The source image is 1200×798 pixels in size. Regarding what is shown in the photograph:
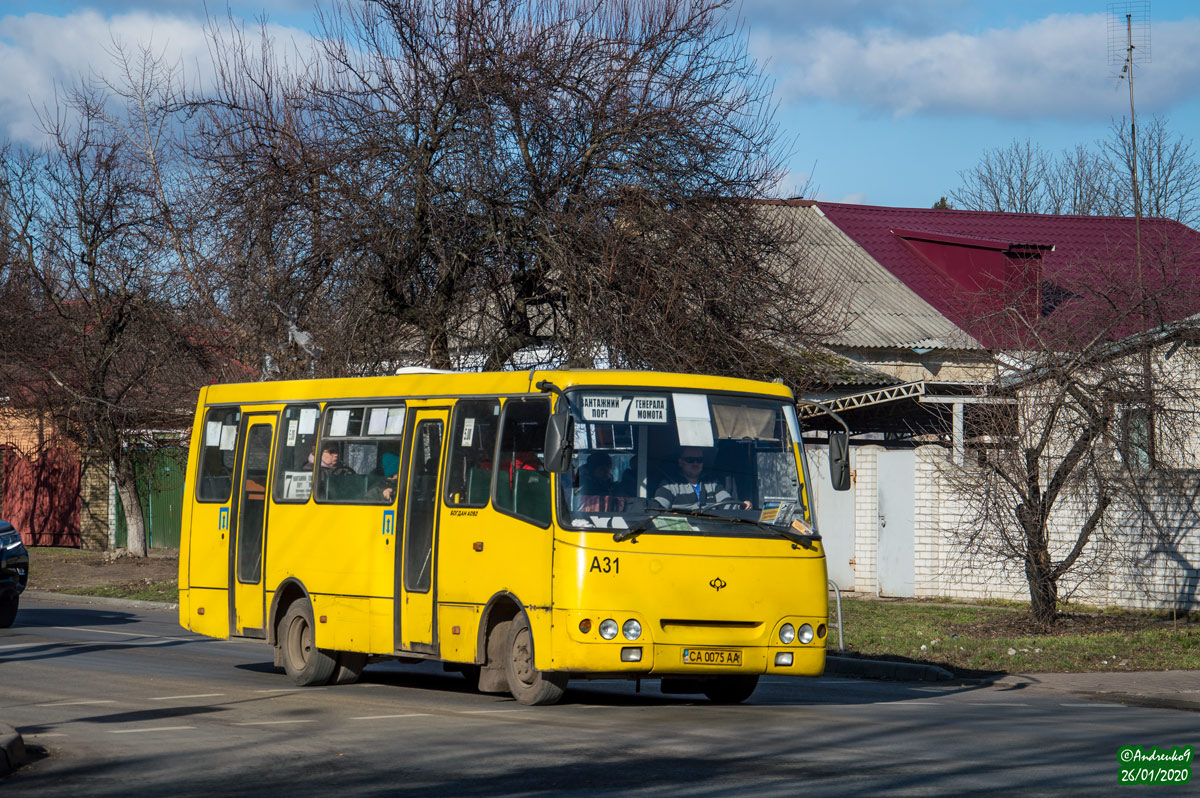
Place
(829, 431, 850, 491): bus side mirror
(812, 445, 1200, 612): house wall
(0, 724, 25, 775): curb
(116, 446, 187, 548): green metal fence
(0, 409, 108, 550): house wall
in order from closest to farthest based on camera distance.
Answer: (0, 724, 25, 775): curb, (829, 431, 850, 491): bus side mirror, (812, 445, 1200, 612): house wall, (116, 446, 187, 548): green metal fence, (0, 409, 108, 550): house wall

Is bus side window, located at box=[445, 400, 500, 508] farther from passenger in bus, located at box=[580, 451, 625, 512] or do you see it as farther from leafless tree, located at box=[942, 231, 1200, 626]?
leafless tree, located at box=[942, 231, 1200, 626]

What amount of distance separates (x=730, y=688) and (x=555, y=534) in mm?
2467

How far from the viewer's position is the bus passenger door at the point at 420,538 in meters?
13.0

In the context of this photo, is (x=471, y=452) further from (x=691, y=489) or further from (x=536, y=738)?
(x=536, y=738)

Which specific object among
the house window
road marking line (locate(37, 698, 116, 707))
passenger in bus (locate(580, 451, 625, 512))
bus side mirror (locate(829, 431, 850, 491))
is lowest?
road marking line (locate(37, 698, 116, 707))

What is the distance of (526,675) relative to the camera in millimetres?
12148

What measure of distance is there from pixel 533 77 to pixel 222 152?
207 inches

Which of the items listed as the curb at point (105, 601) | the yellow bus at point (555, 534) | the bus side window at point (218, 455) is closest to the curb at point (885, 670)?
the yellow bus at point (555, 534)

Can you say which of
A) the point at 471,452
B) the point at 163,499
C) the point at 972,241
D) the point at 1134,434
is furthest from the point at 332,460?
the point at 972,241

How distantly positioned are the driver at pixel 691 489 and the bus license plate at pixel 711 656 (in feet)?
3.60

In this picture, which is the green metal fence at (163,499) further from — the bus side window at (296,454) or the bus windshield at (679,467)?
the bus windshield at (679,467)

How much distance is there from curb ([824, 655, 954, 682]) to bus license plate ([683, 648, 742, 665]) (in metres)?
4.88

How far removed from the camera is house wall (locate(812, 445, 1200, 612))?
70.6ft

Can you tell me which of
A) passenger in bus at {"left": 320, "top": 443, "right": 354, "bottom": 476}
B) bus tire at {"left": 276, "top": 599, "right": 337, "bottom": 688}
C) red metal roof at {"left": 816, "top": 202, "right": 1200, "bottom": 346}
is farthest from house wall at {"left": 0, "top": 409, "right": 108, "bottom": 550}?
passenger in bus at {"left": 320, "top": 443, "right": 354, "bottom": 476}
